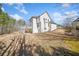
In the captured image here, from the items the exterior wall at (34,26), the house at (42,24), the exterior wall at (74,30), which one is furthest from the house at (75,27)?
the exterior wall at (34,26)

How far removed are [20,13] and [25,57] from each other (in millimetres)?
360

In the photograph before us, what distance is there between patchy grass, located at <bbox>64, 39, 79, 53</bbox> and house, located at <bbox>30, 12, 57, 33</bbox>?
161 mm

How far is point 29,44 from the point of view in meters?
1.38

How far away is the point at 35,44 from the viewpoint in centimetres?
138

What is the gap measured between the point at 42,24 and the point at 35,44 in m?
0.18

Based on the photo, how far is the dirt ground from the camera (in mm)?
1363

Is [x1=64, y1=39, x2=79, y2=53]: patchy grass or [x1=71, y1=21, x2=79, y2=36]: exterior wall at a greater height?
[x1=71, y1=21, x2=79, y2=36]: exterior wall

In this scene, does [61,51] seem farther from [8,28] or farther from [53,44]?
[8,28]

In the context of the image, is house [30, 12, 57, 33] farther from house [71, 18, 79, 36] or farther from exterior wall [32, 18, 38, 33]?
house [71, 18, 79, 36]

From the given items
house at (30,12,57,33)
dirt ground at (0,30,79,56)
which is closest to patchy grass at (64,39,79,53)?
dirt ground at (0,30,79,56)

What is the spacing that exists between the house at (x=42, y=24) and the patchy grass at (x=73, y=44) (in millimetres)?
161

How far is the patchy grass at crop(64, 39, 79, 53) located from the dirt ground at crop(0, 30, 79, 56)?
0.02 m

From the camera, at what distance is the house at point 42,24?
140 centimetres

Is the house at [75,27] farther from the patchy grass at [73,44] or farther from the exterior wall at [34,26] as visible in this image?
the exterior wall at [34,26]
